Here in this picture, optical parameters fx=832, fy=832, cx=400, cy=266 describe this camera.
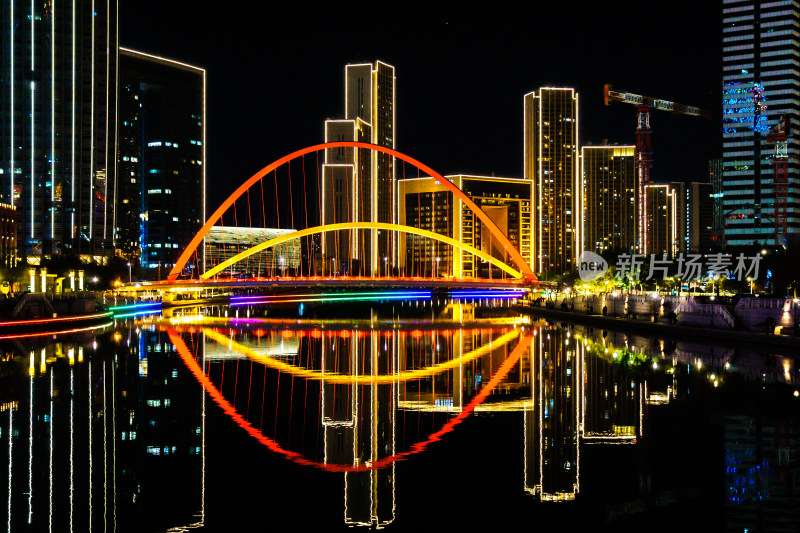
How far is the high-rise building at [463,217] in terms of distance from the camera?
137 metres

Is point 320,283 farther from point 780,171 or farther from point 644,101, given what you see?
A: point 644,101

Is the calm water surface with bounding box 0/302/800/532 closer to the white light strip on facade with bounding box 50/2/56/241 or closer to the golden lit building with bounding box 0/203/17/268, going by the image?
the golden lit building with bounding box 0/203/17/268

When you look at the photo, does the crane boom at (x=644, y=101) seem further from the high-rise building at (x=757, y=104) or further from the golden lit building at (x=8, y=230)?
the golden lit building at (x=8, y=230)

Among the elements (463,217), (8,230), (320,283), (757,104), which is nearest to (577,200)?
(463,217)

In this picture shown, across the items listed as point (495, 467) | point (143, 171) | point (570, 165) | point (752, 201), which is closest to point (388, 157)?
point (570, 165)

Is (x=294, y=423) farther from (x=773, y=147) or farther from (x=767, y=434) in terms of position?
(x=773, y=147)

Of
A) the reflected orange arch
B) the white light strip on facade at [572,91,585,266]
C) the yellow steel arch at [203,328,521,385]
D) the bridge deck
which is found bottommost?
the yellow steel arch at [203,328,521,385]

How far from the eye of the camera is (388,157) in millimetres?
163125

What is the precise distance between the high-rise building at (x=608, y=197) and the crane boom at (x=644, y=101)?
108ft

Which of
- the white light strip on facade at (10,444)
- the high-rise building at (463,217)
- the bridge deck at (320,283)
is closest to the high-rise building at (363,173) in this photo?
the high-rise building at (463,217)

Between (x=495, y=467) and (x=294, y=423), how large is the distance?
427cm

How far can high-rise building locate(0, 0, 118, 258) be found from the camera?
92375 mm

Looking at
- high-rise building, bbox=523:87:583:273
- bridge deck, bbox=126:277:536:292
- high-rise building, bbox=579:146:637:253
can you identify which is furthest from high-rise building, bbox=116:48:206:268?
high-rise building, bbox=579:146:637:253

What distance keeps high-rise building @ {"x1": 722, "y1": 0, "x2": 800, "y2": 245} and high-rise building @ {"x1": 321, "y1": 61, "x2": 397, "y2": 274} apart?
55.9m
